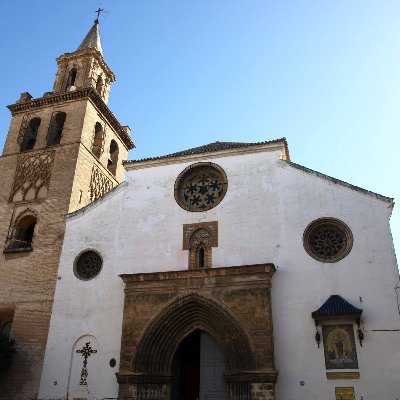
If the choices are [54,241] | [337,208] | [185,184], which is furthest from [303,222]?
[54,241]

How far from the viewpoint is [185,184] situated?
17016mm

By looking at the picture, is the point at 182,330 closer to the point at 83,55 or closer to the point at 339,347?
the point at 339,347

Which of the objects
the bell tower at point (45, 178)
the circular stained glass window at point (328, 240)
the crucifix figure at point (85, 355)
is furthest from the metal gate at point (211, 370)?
the bell tower at point (45, 178)

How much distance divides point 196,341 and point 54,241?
6.46 meters

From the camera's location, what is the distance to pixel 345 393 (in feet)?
40.5

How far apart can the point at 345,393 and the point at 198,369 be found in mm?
4769

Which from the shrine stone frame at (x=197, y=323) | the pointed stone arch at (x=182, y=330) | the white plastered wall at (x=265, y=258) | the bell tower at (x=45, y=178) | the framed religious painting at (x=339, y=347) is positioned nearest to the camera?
the framed religious painting at (x=339, y=347)

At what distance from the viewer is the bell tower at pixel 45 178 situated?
1606 centimetres

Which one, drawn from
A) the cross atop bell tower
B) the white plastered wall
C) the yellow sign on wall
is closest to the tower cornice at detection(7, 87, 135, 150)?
the cross atop bell tower

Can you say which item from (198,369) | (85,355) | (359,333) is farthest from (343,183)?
(85,355)

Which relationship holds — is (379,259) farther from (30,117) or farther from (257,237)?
(30,117)

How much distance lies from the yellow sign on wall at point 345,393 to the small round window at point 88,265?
8.55 metres

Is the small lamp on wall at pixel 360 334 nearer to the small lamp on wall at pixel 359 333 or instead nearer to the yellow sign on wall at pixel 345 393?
the small lamp on wall at pixel 359 333

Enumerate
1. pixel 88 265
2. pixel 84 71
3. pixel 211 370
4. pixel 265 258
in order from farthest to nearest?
pixel 84 71
pixel 88 265
pixel 265 258
pixel 211 370
